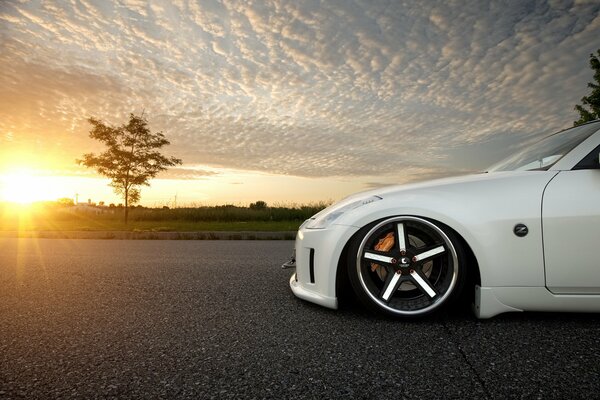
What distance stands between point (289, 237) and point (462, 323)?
8134mm

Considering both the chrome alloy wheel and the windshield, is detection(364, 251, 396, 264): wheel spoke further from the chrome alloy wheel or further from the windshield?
the windshield

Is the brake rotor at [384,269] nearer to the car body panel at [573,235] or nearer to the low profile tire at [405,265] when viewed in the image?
the low profile tire at [405,265]

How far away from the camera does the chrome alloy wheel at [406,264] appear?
2932mm

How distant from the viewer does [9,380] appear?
2053 mm

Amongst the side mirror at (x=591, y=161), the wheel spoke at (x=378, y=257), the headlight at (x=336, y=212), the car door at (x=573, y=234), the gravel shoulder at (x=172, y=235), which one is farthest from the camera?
the gravel shoulder at (x=172, y=235)

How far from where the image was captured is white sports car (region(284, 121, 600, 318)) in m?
2.78

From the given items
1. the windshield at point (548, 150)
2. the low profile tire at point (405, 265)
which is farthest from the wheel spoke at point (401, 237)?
the windshield at point (548, 150)

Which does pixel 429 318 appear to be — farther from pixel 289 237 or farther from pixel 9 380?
pixel 289 237

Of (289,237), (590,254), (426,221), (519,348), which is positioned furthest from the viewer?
(289,237)

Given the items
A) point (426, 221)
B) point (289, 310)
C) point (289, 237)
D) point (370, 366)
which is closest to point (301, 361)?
point (370, 366)

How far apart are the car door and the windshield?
0.25m

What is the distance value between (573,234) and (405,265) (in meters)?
1.06

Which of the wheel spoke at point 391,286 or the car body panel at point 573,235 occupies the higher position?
the car body panel at point 573,235

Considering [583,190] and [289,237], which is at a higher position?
[583,190]
